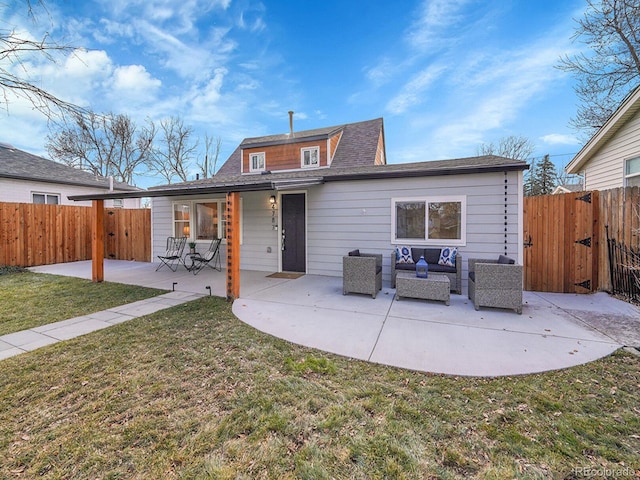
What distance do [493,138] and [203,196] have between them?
19691mm

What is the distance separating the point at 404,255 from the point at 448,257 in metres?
0.86

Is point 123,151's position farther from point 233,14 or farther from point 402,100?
point 402,100

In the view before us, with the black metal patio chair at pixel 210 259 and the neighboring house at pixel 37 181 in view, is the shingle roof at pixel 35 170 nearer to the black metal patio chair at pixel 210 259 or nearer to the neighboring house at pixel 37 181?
the neighboring house at pixel 37 181

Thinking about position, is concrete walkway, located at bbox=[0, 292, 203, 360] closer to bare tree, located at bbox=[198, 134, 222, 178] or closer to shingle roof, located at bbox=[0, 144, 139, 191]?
shingle roof, located at bbox=[0, 144, 139, 191]

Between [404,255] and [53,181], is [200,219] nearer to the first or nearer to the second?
[404,255]

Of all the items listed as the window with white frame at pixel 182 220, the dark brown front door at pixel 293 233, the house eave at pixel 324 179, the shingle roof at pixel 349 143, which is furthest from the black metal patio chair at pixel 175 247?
the shingle roof at pixel 349 143

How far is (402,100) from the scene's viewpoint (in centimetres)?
1113

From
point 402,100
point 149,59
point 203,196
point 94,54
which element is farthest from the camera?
point 402,100

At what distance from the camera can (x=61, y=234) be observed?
9703 mm

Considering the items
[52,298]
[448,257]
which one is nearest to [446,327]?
[448,257]

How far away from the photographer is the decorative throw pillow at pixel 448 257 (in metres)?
5.59

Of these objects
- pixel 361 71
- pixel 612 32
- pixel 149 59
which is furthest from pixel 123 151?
pixel 612 32

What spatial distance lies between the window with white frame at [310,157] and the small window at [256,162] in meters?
1.66

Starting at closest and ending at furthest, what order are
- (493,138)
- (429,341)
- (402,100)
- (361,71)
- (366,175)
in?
(429,341)
(366,175)
(361,71)
(402,100)
(493,138)
